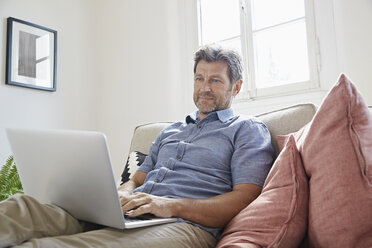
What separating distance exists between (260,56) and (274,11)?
0.30 m

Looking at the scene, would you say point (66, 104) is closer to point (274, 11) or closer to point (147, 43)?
point (147, 43)

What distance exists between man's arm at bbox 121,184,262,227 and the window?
1.10 meters

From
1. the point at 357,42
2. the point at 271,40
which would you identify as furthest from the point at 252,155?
the point at 271,40

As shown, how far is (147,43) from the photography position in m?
2.76

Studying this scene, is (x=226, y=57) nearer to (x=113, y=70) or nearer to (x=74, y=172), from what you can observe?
(x=74, y=172)

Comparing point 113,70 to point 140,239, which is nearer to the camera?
point 140,239

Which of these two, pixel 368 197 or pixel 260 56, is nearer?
pixel 368 197

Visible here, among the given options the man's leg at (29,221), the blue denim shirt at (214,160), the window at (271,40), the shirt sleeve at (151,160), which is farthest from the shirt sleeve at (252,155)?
the window at (271,40)

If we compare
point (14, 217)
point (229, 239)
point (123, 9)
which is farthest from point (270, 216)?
point (123, 9)

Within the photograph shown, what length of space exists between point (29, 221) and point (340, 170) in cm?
74

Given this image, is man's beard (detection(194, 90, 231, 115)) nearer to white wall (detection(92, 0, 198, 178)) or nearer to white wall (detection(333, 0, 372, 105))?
white wall (detection(333, 0, 372, 105))

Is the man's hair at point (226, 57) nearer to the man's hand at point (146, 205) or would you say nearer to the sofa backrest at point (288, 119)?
the sofa backrest at point (288, 119)

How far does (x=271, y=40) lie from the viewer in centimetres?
229

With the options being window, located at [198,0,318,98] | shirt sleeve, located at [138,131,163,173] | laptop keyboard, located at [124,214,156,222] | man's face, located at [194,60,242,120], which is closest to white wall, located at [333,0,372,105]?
window, located at [198,0,318,98]
